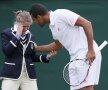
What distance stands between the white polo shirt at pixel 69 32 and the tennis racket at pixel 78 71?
88 mm

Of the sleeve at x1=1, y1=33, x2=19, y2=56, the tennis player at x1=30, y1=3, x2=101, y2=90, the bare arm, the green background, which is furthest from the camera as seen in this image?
the green background

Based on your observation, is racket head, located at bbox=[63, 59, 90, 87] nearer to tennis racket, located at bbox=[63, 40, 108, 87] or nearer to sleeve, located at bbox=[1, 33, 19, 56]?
tennis racket, located at bbox=[63, 40, 108, 87]

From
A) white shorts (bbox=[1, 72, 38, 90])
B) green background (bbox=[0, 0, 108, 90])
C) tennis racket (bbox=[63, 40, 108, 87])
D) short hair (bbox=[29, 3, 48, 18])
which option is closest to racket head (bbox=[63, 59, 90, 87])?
tennis racket (bbox=[63, 40, 108, 87])

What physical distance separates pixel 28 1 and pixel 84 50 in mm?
2625

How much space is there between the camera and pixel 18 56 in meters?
7.38

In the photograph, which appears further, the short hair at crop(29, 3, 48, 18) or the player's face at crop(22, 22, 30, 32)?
the player's face at crop(22, 22, 30, 32)

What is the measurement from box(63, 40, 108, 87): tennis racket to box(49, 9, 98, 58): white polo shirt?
0.29 ft

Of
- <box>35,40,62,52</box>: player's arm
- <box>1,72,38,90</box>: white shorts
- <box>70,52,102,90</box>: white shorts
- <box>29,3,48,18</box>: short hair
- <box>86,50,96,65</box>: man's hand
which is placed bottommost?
<box>1,72,38,90</box>: white shorts

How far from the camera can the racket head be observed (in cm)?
662

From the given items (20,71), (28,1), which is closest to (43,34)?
(28,1)

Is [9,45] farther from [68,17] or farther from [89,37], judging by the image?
[89,37]

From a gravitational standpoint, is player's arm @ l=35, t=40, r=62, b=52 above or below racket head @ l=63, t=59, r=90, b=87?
above

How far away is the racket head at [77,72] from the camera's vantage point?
21.7ft

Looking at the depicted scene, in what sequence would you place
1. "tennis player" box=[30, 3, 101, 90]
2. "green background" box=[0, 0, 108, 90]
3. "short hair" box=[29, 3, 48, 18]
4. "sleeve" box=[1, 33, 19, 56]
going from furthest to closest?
"green background" box=[0, 0, 108, 90], "sleeve" box=[1, 33, 19, 56], "short hair" box=[29, 3, 48, 18], "tennis player" box=[30, 3, 101, 90]
